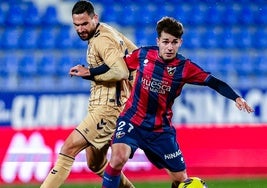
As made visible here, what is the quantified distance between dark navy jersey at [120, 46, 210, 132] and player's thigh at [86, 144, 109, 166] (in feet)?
2.19

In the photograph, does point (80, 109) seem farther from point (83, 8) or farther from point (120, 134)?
point (120, 134)

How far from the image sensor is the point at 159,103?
6398mm

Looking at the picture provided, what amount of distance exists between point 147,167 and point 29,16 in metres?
5.10

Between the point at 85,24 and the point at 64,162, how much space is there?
3.96 feet

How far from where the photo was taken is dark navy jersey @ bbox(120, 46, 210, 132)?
6.38 m

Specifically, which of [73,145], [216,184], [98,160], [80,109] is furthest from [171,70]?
[80,109]

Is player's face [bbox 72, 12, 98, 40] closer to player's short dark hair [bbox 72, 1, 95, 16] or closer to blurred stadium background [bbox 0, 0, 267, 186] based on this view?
player's short dark hair [bbox 72, 1, 95, 16]

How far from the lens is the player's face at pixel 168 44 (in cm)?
625

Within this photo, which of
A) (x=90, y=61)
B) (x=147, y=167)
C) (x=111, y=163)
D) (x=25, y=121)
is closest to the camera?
(x=111, y=163)

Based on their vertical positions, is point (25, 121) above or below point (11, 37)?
below

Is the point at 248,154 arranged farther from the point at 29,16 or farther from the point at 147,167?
the point at 29,16

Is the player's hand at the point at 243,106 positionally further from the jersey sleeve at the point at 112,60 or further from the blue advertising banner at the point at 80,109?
the blue advertising banner at the point at 80,109

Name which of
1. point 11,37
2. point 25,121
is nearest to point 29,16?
point 11,37

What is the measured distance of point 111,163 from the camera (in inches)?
246
